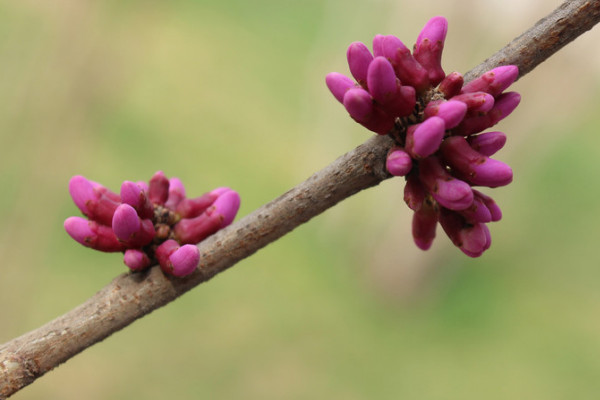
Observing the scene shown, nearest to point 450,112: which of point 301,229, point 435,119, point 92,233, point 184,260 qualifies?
point 435,119

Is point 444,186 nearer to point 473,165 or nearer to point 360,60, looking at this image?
point 473,165

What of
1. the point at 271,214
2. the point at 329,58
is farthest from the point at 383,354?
the point at 271,214

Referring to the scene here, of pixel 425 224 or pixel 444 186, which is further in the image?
pixel 425 224

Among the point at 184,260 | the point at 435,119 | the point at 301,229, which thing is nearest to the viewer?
the point at 435,119

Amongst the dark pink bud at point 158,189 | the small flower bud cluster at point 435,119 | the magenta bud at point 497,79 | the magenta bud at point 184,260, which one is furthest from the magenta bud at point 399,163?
the dark pink bud at point 158,189

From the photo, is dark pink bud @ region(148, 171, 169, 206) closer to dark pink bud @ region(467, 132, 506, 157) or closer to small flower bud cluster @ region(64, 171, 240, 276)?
small flower bud cluster @ region(64, 171, 240, 276)

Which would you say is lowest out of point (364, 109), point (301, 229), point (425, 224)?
point (425, 224)

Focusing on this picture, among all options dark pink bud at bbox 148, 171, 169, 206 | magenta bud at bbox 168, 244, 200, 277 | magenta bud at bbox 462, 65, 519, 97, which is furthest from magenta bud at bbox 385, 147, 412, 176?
dark pink bud at bbox 148, 171, 169, 206
